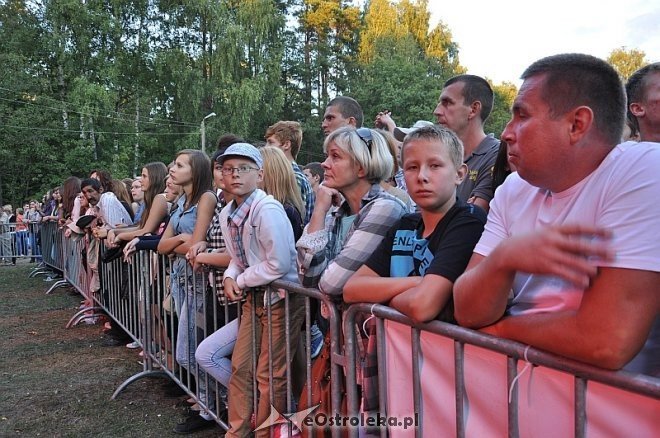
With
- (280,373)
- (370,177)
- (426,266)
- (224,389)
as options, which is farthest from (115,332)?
(426,266)

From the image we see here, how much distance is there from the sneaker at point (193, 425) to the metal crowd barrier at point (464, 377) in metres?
2.33

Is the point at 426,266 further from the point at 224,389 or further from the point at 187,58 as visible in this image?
the point at 187,58

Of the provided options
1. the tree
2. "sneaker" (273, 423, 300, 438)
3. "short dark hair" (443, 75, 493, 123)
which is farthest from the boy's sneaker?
the tree

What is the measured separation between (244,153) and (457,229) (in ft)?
6.83

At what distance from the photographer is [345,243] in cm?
295

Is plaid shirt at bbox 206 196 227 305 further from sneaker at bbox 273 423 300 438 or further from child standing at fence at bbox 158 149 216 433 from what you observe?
sneaker at bbox 273 423 300 438

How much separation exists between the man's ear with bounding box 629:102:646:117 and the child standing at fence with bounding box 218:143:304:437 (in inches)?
84.0

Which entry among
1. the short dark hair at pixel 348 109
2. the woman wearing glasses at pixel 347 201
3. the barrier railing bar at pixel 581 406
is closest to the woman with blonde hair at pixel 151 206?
the short dark hair at pixel 348 109

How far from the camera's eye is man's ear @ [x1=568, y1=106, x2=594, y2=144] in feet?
5.38

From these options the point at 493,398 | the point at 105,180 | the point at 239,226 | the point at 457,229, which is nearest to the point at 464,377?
the point at 493,398

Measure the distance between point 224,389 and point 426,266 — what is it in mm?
2518

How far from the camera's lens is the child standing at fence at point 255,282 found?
11.4 ft

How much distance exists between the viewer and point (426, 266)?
240 cm

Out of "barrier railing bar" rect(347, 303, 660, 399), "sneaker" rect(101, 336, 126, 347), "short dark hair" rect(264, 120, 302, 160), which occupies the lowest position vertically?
"sneaker" rect(101, 336, 126, 347)
